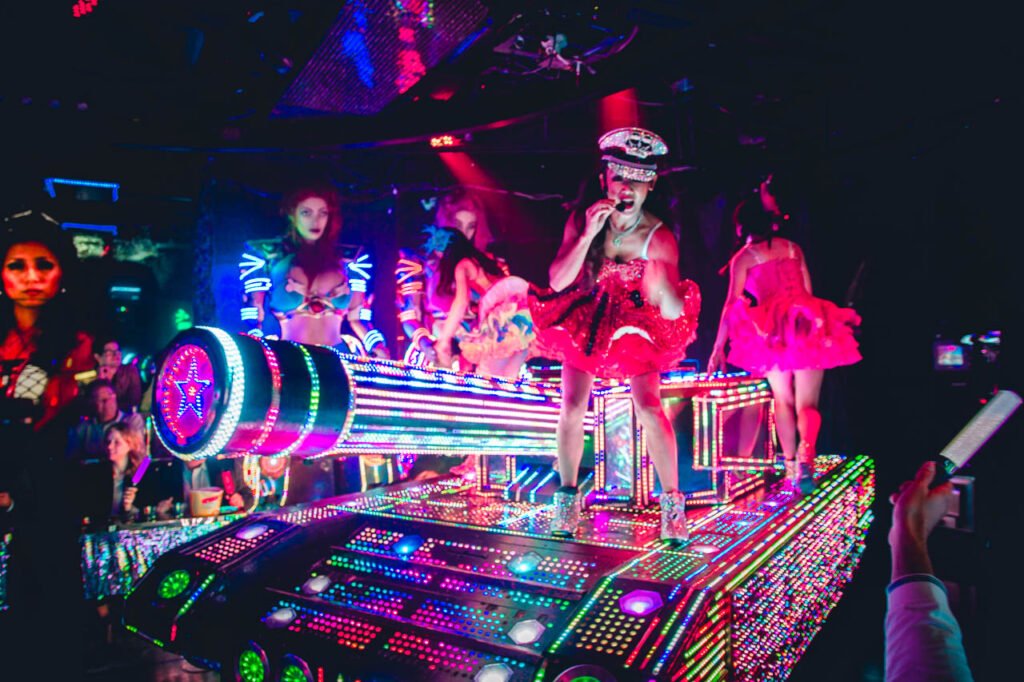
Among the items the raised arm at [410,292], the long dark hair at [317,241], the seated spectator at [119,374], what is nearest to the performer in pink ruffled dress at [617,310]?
the long dark hair at [317,241]

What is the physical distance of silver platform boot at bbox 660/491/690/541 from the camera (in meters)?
2.83

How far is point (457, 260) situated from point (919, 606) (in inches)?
230

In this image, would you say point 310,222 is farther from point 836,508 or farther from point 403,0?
point 836,508

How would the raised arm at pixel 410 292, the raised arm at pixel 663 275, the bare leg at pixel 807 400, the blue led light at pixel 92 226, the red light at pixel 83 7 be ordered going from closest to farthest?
the raised arm at pixel 663 275
the red light at pixel 83 7
the bare leg at pixel 807 400
the blue led light at pixel 92 226
the raised arm at pixel 410 292

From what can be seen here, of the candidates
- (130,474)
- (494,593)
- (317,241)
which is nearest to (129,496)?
(130,474)

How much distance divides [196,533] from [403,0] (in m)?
4.06

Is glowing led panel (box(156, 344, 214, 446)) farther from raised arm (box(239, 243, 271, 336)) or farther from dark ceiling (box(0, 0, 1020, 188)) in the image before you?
raised arm (box(239, 243, 271, 336))

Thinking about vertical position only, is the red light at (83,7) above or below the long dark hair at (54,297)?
above

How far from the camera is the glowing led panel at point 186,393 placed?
1854 mm

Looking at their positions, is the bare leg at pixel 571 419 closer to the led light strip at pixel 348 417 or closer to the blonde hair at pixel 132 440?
the led light strip at pixel 348 417

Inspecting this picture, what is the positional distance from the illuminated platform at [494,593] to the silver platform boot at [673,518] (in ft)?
0.23

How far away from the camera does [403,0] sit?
Result: 10.9ft

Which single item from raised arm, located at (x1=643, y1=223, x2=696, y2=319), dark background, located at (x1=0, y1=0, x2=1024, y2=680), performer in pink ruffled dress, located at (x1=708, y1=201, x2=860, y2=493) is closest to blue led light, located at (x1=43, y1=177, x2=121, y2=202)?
dark background, located at (x1=0, y1=0, x2=1024, y2=680)

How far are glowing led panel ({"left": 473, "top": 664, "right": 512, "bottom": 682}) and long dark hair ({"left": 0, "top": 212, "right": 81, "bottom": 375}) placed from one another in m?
4.37
